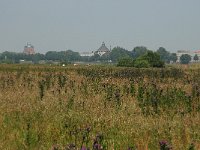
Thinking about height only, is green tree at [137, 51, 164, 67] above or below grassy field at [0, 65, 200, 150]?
above

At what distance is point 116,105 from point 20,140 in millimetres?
4889

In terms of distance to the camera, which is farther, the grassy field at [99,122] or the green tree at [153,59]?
the green tree at [153,59]

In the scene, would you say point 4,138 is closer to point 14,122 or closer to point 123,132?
point 14,122

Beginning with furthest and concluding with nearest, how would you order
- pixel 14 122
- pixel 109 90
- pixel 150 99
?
1. pixel 109 90
2. pixel 150 99
3. pixel 14 122

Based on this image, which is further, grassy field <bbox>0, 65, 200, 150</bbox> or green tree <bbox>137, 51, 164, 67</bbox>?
green tree <bbox>137, 51, 164, 67</bbox>

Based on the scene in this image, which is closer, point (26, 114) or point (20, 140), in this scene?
point (20, 140)

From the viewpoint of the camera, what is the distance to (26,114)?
398 inches

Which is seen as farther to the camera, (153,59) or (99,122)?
(153,59)

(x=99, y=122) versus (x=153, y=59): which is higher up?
(x=153, y=59)

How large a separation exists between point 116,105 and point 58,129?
3.67 meters

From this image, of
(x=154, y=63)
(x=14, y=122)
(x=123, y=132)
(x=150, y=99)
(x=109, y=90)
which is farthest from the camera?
(x=154, y=63)

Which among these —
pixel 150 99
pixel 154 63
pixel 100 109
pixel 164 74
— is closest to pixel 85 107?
pixel 100 109

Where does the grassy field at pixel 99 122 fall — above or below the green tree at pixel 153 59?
below

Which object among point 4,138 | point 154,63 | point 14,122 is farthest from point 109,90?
point 154,63
